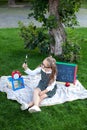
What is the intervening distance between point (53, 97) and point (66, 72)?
0.59 metres

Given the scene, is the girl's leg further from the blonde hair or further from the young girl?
the blonde hair

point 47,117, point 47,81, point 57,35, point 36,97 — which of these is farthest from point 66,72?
point 57,35

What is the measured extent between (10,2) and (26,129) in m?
13.6

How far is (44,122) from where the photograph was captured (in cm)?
468

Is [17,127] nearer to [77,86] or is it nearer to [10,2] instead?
[77,86]

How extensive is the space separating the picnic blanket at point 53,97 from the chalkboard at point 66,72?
149 millimetres

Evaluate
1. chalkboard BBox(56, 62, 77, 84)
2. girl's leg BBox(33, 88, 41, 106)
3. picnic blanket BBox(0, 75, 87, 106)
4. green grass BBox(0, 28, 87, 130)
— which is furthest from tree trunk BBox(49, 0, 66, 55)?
girl's leg BBox(33, 88, 41, 106)

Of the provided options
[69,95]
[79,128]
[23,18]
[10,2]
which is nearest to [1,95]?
[69,95]

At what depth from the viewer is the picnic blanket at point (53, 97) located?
5293 millimetres

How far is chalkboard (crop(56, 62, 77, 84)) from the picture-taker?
569 cm

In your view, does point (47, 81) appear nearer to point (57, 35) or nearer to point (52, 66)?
point (52, 66)

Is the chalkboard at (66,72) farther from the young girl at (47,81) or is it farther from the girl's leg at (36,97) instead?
the girl's leg at (36,97)

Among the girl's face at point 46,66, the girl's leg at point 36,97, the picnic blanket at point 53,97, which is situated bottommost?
the picnic blanket at point 53,97

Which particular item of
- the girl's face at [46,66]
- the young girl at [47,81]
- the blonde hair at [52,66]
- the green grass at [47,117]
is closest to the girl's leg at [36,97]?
the young girl at [47,81]
